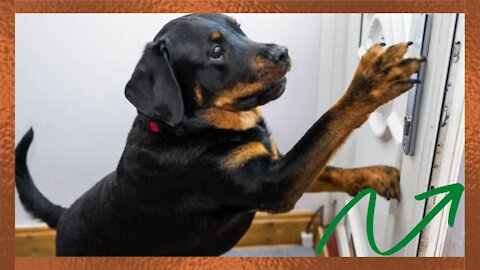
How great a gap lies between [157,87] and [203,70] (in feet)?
0.29

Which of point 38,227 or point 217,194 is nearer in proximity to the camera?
point 217,194

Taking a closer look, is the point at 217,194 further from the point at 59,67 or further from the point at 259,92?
the point at 59,67

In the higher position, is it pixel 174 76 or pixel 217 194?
pixel 174 76

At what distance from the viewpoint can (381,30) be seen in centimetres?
101

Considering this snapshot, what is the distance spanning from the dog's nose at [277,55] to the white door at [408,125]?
0.22 m

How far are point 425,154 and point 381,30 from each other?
0.92ft

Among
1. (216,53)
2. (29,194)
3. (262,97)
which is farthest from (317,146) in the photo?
(29,194)

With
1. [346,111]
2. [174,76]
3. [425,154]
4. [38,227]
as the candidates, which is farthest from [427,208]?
[38,227]

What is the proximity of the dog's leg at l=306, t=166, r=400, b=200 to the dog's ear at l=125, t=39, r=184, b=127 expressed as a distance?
13.6 inches

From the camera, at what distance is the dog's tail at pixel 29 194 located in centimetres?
83

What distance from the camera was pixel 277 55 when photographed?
0.76 meters

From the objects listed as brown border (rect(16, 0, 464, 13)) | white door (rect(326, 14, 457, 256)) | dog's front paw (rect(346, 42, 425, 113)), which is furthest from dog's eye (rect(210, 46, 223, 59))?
white door (rect(326, 14, 457, 256))

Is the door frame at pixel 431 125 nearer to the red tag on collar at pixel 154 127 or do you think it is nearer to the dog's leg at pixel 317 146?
the dog's leg at pixel 317 146

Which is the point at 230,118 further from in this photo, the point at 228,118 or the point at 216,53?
the point at 216,53
